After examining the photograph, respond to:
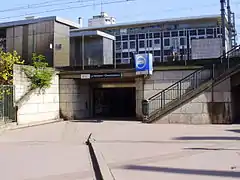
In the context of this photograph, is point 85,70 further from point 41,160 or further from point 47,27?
point 41,160

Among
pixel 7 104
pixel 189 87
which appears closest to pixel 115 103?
pixel 189 87

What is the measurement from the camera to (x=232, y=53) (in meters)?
20.0

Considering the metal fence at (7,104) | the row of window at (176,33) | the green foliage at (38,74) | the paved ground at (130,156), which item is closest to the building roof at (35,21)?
the green foliage at (38,74)

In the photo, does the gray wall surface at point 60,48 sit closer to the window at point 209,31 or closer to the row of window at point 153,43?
the row of window at point 153,43

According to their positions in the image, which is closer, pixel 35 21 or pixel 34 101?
pixel 34 101

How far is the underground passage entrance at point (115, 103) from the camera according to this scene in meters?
26.8

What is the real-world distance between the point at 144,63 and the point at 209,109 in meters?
4.59

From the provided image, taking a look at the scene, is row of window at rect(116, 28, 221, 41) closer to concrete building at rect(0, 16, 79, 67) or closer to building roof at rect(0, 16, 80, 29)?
building roof at rect(0, 16, 80, 29)

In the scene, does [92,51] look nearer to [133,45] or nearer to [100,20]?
[133,45]

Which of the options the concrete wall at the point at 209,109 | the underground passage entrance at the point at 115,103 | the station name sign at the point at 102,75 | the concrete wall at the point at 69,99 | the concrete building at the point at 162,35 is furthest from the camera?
the concrete building at the point at 162,35

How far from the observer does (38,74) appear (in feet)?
67.3

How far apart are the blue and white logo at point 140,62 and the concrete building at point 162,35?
3.85 metres

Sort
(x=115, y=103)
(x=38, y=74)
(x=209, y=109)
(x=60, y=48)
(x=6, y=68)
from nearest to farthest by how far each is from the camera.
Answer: (x=209, y=109) → (x=6, y=68) → (x=38, y=74) → (x=115, y=103) → (x=60, y=48)

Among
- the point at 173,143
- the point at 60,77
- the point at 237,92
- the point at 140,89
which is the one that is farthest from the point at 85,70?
the point at 173,143
